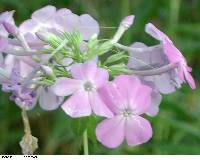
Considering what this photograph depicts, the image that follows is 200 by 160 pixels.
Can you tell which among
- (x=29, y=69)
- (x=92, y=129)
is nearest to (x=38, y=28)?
(x=29, y=69)

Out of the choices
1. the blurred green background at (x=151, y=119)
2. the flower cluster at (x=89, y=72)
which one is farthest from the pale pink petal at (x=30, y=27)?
the blurred green background at (x=151, y=119)

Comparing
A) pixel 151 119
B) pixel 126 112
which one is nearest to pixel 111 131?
pixel 126 112

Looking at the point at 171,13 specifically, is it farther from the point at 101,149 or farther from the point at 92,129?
the point at 92,129

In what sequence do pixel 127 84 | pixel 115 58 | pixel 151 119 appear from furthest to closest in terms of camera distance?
1. pixel 151 119
2. pixel 115 58
3. pixel 127 84

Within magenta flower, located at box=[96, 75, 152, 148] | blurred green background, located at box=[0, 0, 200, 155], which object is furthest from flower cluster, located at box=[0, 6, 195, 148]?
blurred green background, located at box=[0, 0, 200, 155]

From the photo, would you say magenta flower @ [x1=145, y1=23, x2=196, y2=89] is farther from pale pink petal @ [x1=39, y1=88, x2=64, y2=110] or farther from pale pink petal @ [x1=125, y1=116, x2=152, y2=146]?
pale pink petal @ [x1=39, y1=88, x2=64, y2=110]

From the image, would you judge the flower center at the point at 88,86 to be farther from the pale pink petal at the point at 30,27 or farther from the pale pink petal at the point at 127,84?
the pale pink petal at the point at 30,27

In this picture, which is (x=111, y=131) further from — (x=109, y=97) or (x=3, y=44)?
(x=3, y=44)
